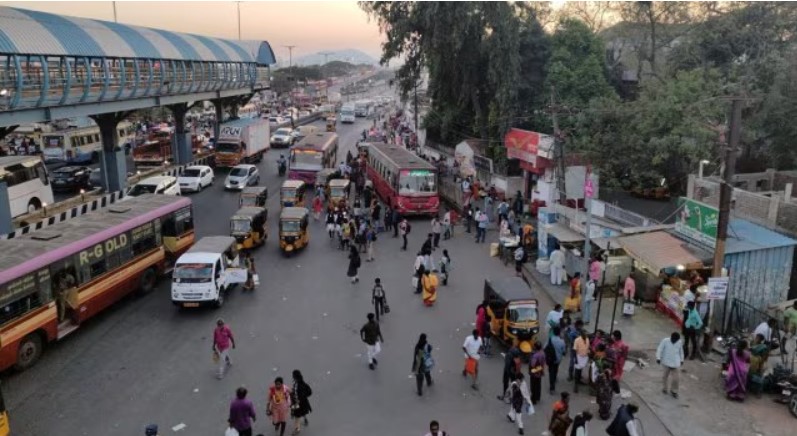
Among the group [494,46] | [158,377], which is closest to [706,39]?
[494,46]

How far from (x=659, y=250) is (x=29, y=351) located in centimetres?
1604

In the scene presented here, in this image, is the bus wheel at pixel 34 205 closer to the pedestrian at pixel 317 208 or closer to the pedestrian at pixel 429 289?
the pedestrian at pixel 317 208

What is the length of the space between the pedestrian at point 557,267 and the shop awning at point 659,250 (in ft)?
6.57

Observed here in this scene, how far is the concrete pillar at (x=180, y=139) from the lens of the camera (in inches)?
1658

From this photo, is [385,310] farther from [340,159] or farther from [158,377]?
[340,159]

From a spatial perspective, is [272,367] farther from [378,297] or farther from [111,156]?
[111,156]

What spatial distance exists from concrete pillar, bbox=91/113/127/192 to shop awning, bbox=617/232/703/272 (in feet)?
85.2

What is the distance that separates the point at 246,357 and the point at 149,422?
3219 mm

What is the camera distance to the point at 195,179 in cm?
3562

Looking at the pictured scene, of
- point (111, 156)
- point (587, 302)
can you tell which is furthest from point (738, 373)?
point (111, 156)

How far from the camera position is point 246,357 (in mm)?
14609

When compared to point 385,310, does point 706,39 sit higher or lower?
higher

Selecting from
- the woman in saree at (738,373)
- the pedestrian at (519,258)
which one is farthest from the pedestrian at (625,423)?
the pedestrian at (519,258)

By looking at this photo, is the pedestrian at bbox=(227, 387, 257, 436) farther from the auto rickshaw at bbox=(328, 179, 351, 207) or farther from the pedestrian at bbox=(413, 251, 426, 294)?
the auto rickshaw at bbox=(328, 179, 351, 207)
